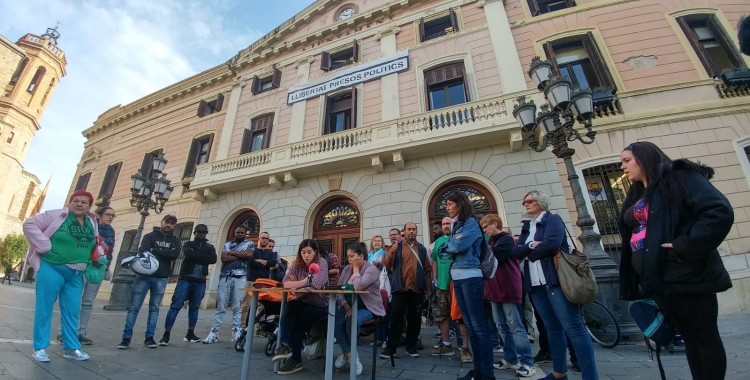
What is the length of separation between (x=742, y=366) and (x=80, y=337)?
757 cm

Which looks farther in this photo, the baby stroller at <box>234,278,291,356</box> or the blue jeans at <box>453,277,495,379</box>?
the baby stroller at <box>234,278,291,356</box>

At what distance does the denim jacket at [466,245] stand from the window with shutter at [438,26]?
10.2 metres

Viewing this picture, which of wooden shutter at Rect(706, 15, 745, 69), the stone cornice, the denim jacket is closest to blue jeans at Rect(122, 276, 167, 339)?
the denim jacket

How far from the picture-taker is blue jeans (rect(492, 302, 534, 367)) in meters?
2.93

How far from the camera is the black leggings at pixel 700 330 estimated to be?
1603 mm

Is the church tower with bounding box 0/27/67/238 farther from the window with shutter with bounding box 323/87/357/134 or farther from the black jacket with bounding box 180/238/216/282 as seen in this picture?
the black jacket with bounding box 180/238/216/282

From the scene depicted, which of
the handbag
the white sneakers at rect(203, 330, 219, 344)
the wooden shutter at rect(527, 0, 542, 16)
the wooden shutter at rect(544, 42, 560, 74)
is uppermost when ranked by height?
the wooden shutter at rect(527, 0, 542, 16)

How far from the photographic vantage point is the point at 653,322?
6.23 feet

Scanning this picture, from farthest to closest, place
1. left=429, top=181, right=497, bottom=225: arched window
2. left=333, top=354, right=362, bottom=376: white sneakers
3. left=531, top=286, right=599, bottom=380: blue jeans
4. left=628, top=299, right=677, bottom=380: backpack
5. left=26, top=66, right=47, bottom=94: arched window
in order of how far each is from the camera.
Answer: left=26, top=66, right=47, bottom=94: arched window → left=429, top=181, right=497, bottom=225: arched window → left=333, top=354, right=362, bottom=376: white sneakers → left=531, top=286, right=599, bottom=380: blue jeans → left=628, top=299, right=677, bottom=380: backpack

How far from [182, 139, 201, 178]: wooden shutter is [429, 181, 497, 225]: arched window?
10645mm

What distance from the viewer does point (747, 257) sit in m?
6.51

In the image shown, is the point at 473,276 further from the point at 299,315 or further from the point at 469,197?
the point at 469,197

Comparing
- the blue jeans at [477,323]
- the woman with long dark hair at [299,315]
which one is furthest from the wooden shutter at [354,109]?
the blue jeans at [477,323]

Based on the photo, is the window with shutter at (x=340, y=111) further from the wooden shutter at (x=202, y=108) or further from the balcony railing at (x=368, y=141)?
the wooden shutter at (x=202, y=108)
